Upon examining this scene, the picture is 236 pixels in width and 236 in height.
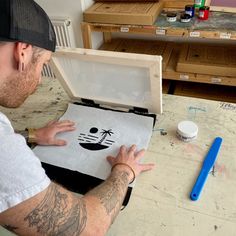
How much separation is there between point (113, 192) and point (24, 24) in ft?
1.42

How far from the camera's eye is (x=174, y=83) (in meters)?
2.22

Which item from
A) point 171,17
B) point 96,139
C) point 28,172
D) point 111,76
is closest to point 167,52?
point 171,17

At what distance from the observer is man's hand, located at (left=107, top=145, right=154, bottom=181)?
2.46ft

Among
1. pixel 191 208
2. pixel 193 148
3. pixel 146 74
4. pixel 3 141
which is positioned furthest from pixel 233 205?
pixel 3 141

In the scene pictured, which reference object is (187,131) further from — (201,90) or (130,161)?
(201,90)

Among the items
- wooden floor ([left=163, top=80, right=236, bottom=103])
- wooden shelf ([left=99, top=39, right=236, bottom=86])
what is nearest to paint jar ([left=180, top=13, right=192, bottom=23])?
wooden shelf ([left=99, top=39, right=236, bottom=86])

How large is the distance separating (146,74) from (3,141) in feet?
1.52

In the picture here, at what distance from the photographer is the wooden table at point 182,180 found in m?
0.64

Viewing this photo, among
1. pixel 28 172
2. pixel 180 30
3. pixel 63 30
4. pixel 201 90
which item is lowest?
pixel 201 90

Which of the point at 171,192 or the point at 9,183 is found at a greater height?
the point at 9,183

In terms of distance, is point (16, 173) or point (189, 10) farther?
point (189, 10)

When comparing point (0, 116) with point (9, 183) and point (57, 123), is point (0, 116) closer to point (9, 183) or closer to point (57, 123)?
point (9, 183)

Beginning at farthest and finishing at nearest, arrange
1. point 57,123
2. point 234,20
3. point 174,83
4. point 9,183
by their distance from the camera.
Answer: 1. point 174,83
2. point 234,20
3. point 57,123
4. point 9,183

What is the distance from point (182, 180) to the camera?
0.74m
